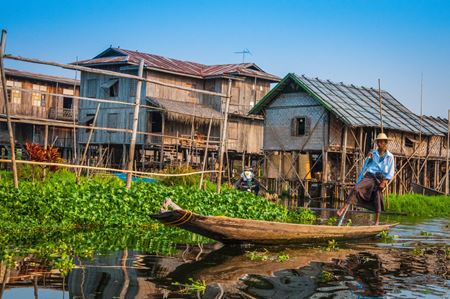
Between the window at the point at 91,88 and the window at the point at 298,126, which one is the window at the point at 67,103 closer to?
the window at the point at 91,88

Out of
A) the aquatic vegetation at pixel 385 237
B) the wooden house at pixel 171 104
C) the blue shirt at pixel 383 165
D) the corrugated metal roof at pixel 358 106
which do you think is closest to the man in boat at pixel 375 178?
the blue shirt at pixel 383 165

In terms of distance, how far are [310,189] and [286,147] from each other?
6.79 ft

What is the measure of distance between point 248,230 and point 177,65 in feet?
83.1

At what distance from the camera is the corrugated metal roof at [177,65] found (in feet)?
103

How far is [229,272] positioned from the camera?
23.8 ft

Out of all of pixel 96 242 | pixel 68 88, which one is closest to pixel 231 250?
pixel 96 242

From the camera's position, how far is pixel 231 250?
9031mm

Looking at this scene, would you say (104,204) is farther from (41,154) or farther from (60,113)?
(60,113)

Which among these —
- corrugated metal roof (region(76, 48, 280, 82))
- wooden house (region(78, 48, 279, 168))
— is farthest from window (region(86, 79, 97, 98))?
corrugated metal roof (region(76, 48, 280, 82))

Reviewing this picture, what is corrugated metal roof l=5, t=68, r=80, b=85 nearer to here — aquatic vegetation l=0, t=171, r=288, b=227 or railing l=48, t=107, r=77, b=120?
railing l=48, t=107, r=77, b=120

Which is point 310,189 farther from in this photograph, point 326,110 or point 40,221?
point 40,221

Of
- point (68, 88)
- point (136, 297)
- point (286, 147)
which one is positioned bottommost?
point (136, 297)

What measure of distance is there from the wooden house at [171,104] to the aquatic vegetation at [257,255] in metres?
20.4

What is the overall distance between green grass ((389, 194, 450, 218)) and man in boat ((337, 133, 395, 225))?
861 cm
